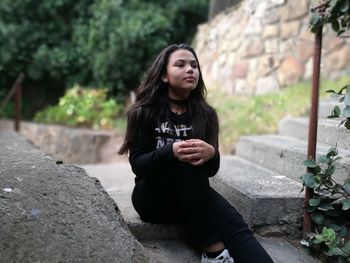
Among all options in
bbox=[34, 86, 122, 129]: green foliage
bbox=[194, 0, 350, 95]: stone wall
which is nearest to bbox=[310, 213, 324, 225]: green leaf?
bbox=[194, 0, 350, 95]: stone wall

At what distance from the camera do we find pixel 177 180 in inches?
72.9

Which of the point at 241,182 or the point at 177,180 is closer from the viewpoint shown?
the point at 177,180

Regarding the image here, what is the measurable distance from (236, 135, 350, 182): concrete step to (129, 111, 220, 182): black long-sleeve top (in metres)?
0.77

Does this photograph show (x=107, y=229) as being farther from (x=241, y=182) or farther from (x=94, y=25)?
(x=94, y=25)

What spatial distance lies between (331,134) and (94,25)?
5162 mm

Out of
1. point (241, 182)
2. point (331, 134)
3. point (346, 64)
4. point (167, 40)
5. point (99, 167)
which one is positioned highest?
point (167, 40)

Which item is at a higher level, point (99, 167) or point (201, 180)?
point (201, 180)

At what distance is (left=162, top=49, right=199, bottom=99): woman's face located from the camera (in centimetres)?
203

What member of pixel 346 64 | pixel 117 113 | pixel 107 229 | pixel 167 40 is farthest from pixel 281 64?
pixel 107 229

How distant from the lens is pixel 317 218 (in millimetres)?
2096

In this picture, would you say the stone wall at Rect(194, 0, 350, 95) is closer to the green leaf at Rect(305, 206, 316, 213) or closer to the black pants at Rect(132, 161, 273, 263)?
the green leaf at Rect(305, 206, 316, 213)

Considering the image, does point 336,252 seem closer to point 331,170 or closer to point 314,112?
point 331,170

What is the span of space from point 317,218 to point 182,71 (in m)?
0.91

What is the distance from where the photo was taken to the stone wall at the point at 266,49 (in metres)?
4.26
